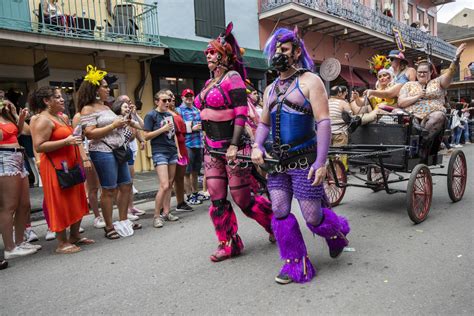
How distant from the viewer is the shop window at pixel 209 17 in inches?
480

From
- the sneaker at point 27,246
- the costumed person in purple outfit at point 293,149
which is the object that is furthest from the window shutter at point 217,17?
the costumed person in purple outfit at point 293,149

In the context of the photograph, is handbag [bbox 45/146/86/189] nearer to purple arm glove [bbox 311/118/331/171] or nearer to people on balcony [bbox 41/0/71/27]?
purple arm glove [bbox 311/118/331/171]

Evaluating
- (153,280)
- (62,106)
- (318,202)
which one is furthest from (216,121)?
(62,106)

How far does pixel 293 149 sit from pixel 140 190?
5453 millimetres

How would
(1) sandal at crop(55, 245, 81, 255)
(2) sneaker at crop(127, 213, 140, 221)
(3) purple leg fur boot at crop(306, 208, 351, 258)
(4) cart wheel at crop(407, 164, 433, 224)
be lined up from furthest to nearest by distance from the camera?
1. (2) sneaker at crop(127, 213, 140, 221)
2. (4) cart wheel at crop(407, 164, 433, 224)
3. (1) sandal at crop(55, 245, 81, 255)
4. (3) purple leg fur boot at crop(306, 208, 351, 258)

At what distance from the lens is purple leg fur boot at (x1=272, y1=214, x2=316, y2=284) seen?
3.15 meters

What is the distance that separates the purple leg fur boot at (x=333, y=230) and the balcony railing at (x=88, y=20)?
7.56 m

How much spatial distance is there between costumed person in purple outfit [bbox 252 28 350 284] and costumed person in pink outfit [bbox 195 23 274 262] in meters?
0.49

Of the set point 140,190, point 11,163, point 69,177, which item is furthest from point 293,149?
point 140,190

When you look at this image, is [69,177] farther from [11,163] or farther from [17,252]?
[17,252]

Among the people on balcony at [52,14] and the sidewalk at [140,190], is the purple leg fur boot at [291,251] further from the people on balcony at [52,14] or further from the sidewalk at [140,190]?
the people on balcony at [52,14]

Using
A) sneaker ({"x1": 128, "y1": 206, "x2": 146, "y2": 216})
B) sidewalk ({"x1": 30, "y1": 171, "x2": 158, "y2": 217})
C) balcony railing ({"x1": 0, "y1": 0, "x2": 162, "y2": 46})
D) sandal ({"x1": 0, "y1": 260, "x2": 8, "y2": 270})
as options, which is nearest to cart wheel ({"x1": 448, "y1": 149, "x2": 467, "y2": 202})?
sneaker ({"x1": 128, "y1": 206, "x2": 146, "y2": 216})

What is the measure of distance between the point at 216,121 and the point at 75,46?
6.40m

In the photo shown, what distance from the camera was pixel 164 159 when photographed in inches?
214
